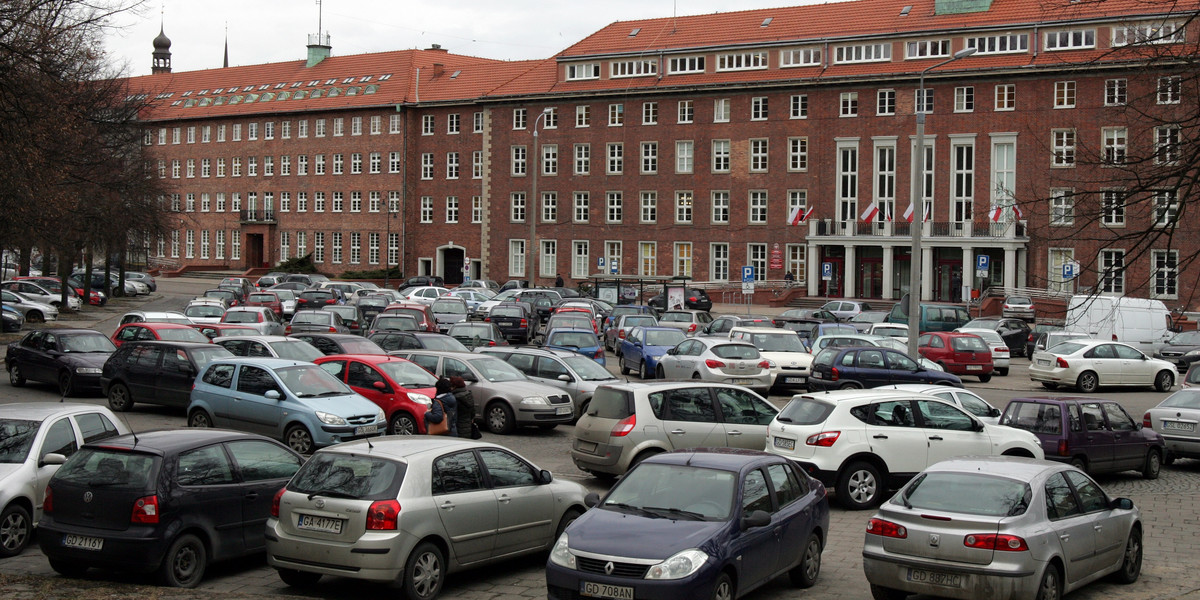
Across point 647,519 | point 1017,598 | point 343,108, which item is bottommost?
point 1017,598

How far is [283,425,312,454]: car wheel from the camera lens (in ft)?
56.2

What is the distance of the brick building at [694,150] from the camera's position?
200ft

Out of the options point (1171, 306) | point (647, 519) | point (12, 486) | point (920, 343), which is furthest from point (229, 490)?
point (1171, 306)

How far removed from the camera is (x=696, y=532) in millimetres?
9367

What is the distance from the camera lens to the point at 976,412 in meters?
18.5

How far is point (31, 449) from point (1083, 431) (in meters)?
14.2

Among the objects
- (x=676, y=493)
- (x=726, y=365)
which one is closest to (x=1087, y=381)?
(x=726, y=365)

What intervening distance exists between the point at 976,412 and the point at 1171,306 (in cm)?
4258

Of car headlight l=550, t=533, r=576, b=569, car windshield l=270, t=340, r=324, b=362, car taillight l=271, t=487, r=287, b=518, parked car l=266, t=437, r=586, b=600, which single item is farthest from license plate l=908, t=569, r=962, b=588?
car windshield l=270, t=340, r=324, b=362

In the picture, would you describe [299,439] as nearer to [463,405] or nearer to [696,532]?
[463,405]

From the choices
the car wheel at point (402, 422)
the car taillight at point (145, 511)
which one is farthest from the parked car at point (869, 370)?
the car taillight at point (145, 511)

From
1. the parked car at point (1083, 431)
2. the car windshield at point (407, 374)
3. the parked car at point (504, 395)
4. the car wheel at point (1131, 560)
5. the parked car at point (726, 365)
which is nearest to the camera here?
the car wheel at point (1131, 560)

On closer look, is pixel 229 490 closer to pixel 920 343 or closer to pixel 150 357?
pixel 150 357

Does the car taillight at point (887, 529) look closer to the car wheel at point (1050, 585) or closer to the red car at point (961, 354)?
the car wheel at point (1050, 585)
